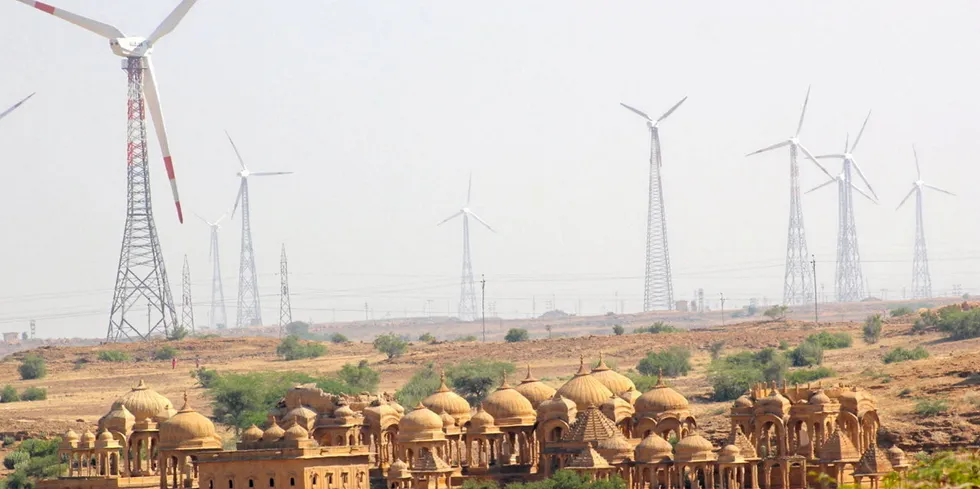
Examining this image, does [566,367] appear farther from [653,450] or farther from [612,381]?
[653,450]

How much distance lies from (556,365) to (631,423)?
55.8 meters

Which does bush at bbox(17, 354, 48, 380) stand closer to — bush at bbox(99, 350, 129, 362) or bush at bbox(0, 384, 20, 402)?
bush at bbox(99, 350, 129, 362)

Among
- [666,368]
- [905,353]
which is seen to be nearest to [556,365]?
[666,368]

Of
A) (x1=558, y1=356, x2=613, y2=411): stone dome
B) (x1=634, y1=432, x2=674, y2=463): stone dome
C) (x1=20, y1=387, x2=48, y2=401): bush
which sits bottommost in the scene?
(x1=634, y1=432, x2=674, y2=463): stone dome

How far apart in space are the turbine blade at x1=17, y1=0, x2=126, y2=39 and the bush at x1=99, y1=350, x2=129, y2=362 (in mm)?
30395

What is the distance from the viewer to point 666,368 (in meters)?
130

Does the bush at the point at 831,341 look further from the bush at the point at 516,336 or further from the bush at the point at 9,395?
the bush at the point at 9,395

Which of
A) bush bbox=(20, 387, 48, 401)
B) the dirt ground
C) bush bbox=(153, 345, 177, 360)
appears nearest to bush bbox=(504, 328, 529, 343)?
the dirt ground

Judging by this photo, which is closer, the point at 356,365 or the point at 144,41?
the point at 144,41

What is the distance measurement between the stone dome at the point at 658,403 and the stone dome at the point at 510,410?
4.23 meters

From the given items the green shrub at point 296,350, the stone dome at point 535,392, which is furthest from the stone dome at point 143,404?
the green shrub at point 296,350

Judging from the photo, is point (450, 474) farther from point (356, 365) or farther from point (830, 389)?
point (356, 365)

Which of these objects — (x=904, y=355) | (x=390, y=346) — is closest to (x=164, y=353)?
(x=390, y=346)

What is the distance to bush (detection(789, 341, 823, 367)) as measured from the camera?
411ft
